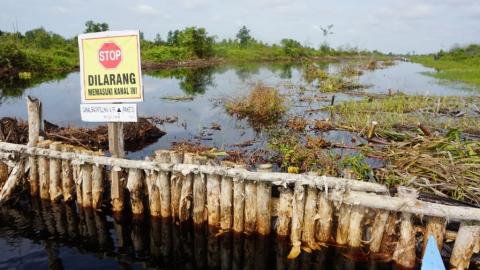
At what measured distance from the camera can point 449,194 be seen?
7805 mm

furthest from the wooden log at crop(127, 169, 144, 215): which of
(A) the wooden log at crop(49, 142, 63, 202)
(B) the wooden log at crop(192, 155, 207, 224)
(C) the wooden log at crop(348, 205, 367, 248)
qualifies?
(C) the wooden log at crop(348, 205, 367, 248)

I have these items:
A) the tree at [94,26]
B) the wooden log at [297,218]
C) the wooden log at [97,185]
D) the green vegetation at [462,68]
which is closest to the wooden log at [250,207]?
the wooden log at [297,218]

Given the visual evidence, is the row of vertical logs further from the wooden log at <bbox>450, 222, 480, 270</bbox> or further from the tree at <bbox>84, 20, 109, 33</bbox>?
the tree at <bbox>84, 20, 109, 33</bbox>

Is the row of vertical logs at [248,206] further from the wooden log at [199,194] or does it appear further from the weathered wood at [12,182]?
the weathered wood at [12,182]

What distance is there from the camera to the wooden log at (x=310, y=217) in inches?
244

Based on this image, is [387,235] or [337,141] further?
[337,141]

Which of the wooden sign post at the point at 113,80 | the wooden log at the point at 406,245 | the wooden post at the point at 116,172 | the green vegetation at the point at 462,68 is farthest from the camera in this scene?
the green vegetation at the point at 462,68

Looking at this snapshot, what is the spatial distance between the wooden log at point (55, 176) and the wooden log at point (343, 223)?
573 cm

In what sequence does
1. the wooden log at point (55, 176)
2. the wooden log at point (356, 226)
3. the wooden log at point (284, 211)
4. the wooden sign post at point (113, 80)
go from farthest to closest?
the wooden log at point (55, 176) → the wooden sign post at point (113, 80) → the wooden log at point (284, 211) → the wooden log at point (356, 226)

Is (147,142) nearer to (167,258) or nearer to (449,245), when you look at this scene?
(167,258)

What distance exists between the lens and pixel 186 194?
22.6 feet

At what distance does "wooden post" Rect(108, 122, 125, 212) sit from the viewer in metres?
7.29

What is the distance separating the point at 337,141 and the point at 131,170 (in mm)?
8220

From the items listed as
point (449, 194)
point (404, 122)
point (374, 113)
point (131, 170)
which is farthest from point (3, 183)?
point (374, 113)
